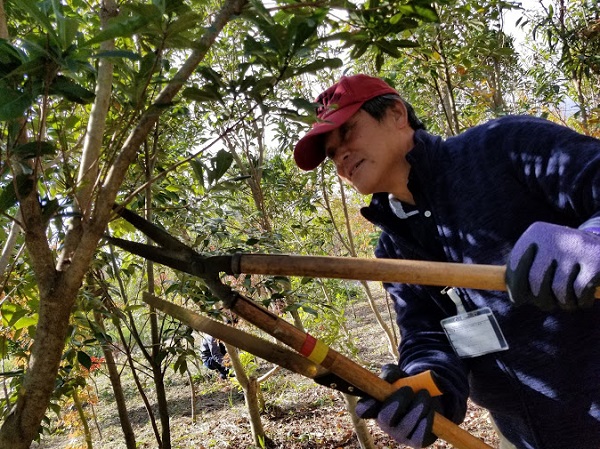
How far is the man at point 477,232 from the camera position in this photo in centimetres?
145

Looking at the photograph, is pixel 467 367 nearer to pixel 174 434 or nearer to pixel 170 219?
pixel 170 219

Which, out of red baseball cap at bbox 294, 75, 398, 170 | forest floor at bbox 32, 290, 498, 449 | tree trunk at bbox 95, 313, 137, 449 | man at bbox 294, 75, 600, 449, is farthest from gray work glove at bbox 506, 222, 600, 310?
forest floor at bbox 32, 290, 498, 449

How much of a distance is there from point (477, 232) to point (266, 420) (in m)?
5.63

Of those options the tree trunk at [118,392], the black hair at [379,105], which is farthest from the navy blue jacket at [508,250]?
the tree trunk at [118,392]

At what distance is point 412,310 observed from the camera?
1.91 m

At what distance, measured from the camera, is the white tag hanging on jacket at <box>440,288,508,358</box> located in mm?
1584

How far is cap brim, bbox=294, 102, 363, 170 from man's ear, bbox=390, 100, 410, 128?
5.7 inches

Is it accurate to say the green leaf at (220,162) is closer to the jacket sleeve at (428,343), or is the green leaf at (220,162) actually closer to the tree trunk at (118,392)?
the jacket sleeve at (428,343)

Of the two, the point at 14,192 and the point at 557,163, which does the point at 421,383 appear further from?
the point at 14,192

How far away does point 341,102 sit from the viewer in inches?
63.6

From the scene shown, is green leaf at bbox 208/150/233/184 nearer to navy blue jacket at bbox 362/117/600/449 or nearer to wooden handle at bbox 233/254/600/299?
wooden handle at bbox 233/254/600/299

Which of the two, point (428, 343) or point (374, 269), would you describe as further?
point (428, 343)

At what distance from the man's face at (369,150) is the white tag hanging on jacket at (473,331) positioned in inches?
19.2

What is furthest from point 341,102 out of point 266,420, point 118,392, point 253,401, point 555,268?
point 266,420
